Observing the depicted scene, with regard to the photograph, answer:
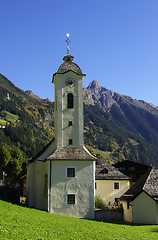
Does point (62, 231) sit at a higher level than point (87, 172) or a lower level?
lower

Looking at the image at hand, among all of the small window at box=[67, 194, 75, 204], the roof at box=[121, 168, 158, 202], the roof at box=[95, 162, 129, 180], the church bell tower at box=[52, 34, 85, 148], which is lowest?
the small window at box=[67, 194, 75, 204]

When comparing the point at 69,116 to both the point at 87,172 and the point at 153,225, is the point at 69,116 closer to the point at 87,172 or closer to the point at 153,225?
the point at 87,172

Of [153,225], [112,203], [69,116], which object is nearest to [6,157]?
[112,203]

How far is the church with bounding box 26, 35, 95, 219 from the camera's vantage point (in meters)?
34.6

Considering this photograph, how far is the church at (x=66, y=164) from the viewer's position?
34594 millimetres

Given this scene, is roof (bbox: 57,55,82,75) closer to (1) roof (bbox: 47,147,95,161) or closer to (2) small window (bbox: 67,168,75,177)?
(1) roof (bbox: 47,147,95,161)

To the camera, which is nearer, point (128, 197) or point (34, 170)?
point (128, 197)

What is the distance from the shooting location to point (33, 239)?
15.7 m

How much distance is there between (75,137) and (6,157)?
3375cm

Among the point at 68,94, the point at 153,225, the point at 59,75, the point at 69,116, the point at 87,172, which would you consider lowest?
the point at 153,225

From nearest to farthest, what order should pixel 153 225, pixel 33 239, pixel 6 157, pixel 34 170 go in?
1. pixel 33 239
2. pixel 153 225
3. pixel 34 170
4. pixel 6 157

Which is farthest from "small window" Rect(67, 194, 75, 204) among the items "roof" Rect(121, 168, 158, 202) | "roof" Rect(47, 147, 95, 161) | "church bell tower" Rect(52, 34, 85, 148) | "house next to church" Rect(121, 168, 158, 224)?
"roof" Rect(121, 168, 158, 202)

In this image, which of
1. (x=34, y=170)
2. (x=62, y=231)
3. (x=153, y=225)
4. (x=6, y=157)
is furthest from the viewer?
(x=6, y=157)

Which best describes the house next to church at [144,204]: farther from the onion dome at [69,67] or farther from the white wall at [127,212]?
the onion dome at [69,67]
